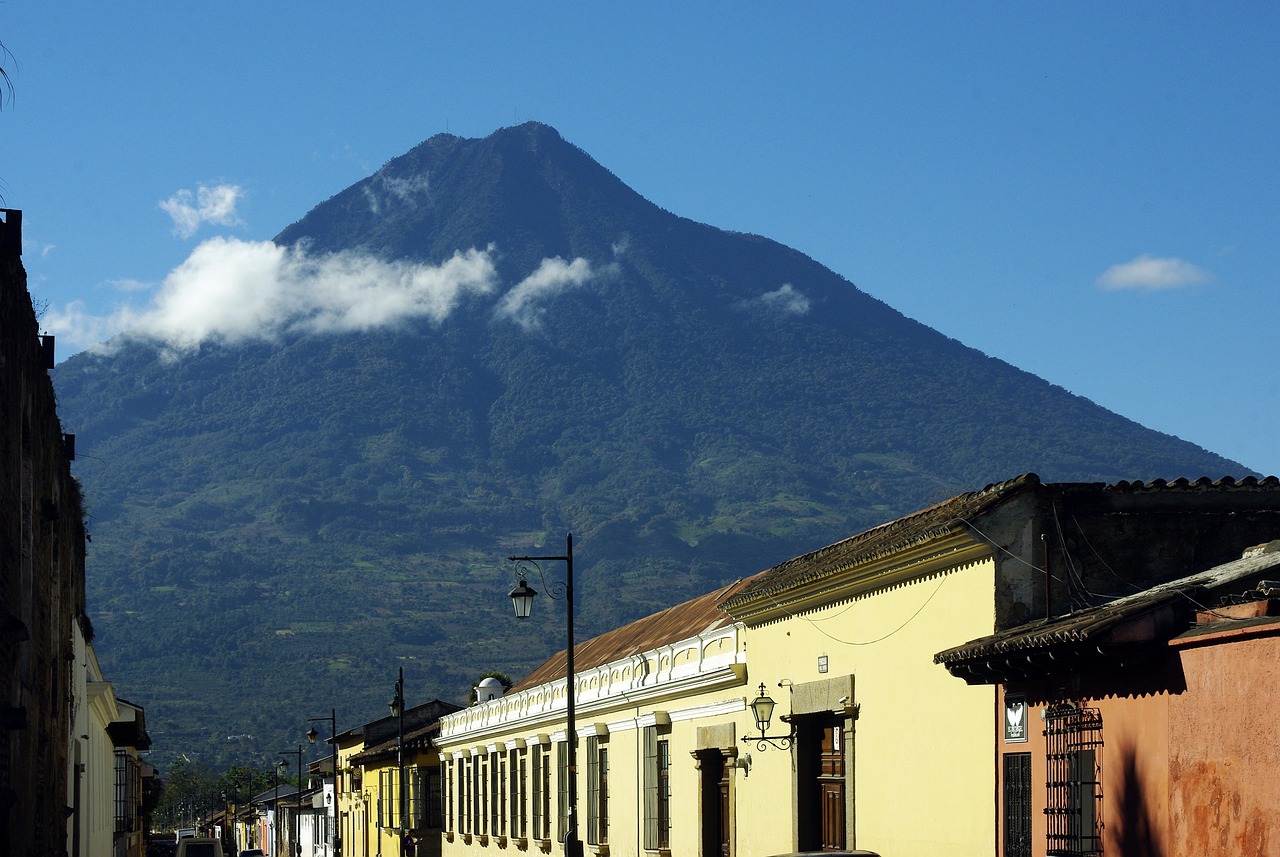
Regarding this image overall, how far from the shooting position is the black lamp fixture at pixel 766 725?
70.7 feet

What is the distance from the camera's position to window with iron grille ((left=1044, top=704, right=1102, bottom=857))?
1415cm

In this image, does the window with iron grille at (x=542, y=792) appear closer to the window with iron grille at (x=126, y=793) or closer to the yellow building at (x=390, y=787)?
the yellow building at (x=390, y=787)

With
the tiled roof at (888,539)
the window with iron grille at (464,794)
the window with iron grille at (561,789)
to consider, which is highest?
the tiled roof at (888,539)

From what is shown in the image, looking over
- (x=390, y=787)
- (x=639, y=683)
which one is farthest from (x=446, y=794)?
(x=639, y=683)

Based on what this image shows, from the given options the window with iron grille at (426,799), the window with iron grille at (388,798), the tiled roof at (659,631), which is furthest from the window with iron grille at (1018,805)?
the window with iron grille at (388,798)

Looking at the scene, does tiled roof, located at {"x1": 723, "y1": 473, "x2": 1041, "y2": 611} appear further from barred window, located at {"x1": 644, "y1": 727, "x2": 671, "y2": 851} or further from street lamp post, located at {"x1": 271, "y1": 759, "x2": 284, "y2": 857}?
street lamp post, located at {"x1": 271, "y1": 759, "x2": 284, "y2": 857}

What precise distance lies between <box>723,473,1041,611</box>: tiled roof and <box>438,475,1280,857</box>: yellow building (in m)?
0.04

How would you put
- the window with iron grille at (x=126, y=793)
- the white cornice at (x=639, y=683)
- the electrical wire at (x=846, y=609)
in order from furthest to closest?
the window with iron grille at (x=126, y=793) → the white cornice at (x=639, y=683) → the electrical wire at (x=846, y=609)

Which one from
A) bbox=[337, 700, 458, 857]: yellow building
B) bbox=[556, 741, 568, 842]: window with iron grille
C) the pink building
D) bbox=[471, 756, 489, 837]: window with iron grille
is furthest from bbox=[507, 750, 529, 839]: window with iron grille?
the pink building

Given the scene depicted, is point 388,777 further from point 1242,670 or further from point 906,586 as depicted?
point 1242,670

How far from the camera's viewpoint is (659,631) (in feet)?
108

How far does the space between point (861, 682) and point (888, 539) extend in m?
1.98

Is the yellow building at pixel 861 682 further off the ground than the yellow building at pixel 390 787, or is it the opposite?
the yellow building at pixel 861 682

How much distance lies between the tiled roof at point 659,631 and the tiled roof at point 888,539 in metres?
3.29
